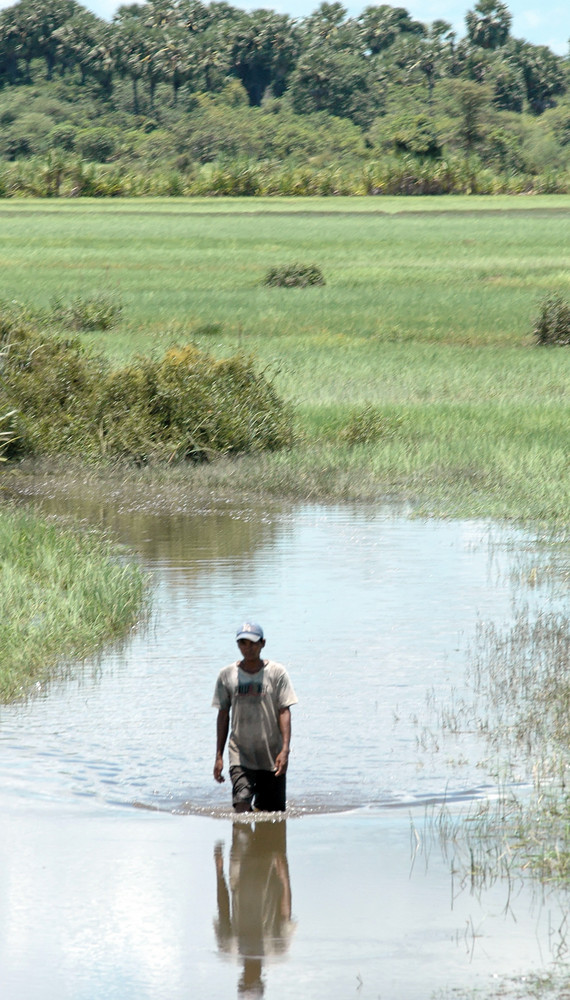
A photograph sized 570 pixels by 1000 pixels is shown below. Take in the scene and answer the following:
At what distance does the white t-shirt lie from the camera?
7.85 metres

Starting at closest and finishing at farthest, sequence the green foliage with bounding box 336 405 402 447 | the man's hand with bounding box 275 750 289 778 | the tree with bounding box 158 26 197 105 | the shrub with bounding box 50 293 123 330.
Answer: the man's hand with bounding box 275 750 289 778 < the green foliage with bounding box 336 405 402 447 < the shrub with bounding box 50 293 123 330 < the tree with bounding box 158 26 197 105

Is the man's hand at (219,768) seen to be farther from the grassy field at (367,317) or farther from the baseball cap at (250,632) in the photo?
the grassy field at (367,317)

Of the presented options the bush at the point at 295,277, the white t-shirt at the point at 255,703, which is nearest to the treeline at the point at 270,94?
the bush at the point at 295,277

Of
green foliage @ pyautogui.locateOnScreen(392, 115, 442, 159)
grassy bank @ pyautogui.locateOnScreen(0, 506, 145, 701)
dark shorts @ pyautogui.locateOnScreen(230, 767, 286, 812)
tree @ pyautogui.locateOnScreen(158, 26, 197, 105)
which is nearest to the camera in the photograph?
dark shorts @ pyautogui.locateOnScreen(230, 767, 286, 812)

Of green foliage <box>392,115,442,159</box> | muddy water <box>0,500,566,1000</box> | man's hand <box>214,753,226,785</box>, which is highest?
green foliage <box>392,115,442,159</box>

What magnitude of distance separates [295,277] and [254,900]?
37.1 metres

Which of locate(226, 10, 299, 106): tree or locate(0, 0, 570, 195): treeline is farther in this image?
locate(226, 10, 299, 106): tree

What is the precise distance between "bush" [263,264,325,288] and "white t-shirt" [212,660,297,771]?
117 ft

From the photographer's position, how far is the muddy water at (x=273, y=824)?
A: 6.35 meters

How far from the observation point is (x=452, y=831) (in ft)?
25.7

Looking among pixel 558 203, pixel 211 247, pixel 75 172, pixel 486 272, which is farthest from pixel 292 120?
pixel 486 272

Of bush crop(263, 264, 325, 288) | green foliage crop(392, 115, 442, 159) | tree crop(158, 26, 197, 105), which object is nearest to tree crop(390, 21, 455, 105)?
tree crop(158, 26, 197, 105)

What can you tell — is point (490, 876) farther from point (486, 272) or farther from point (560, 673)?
point (486, 272)

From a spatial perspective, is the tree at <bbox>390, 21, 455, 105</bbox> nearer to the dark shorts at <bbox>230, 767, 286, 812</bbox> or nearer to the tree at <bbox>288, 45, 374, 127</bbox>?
the tree at <bbox>288, 45, 374, 127</bbox>
